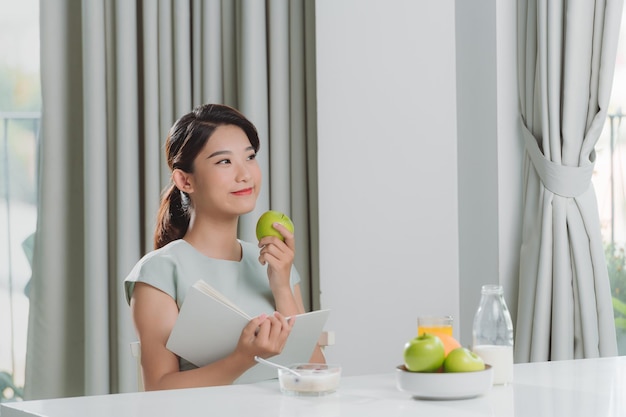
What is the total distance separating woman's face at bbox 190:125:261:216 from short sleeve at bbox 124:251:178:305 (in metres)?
0.17

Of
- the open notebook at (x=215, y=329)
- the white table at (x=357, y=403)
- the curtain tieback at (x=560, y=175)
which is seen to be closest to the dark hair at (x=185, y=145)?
the open notebook at (x=215, y=329)

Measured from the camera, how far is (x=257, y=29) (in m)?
2.94

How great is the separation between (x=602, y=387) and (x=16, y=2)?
2.22m

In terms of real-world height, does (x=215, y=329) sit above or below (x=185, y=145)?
below

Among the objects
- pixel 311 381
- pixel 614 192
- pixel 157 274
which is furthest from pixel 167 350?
pixel 614 192

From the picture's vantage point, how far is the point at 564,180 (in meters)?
2.85

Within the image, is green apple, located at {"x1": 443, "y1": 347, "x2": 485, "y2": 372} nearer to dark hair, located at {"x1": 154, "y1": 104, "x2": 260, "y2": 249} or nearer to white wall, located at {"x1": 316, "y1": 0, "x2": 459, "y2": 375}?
dark hair, located at {"x1": 154, "y1": 104, "x2": 260, "y2": 249}

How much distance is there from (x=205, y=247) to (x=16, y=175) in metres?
1.04

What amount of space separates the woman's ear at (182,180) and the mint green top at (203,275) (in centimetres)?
13

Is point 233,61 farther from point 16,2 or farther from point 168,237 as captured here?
point 168,237

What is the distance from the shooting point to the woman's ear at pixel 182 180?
2.15 m

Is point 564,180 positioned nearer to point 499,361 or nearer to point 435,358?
point 499,361

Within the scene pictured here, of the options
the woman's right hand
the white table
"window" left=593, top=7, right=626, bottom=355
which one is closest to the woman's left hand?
the woman's right hand

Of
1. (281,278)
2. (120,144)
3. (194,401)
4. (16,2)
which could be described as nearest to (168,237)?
(281,278)
